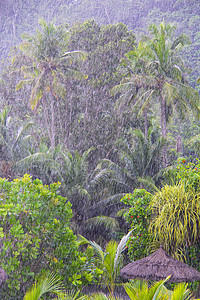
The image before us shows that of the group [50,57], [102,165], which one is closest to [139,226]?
[102,165]

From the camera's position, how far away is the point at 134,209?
8633 mm

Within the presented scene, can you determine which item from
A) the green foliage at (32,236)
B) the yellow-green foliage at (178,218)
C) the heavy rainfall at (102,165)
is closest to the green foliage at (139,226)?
the heavy rainfall at (102,165)

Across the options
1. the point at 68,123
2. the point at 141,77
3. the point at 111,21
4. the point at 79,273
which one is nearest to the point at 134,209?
the point at 79,273

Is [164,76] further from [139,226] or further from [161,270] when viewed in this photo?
[161,270]

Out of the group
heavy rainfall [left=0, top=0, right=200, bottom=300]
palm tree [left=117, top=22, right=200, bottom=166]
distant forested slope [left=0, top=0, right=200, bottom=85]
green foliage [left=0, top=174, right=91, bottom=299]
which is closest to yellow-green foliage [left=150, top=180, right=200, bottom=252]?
heavy rainfall [left=0, top=0, right=200, bottom=300]

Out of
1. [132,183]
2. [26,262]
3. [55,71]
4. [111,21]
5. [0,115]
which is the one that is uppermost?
[111,21]

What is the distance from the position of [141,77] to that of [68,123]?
5961 mm

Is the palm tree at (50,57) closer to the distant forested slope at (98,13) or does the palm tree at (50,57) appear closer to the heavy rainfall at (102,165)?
the heavy rainfall at (102,165)

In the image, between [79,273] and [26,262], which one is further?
[79,273]

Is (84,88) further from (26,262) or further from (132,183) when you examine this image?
(26,262)

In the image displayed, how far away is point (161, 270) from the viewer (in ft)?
19.1

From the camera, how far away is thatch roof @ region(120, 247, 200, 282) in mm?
5680

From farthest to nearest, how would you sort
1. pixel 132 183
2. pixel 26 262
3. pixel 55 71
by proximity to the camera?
pixel 55 71 < pixel 132 183 < pixel 26 262

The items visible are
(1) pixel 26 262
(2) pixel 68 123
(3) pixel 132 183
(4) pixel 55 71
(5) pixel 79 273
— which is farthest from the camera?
(2) pixel 68 123
